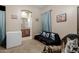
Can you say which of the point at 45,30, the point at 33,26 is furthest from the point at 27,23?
the point at 45,30

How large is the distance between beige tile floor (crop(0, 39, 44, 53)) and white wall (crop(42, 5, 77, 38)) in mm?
379

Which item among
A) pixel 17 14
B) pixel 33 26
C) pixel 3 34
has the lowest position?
pixel 3 34

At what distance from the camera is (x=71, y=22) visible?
1.80m

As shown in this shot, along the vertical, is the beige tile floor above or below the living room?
below

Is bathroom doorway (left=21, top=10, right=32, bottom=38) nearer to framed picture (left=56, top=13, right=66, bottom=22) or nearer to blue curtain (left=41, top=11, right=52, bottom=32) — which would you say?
blue curtain (left=41, top=11, right=52, bottom=32)

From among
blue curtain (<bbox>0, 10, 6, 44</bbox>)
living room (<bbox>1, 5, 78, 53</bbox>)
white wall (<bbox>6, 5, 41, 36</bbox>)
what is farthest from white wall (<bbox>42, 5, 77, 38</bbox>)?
blue curtain (<bbox>0, 10, 6, 44</bbox>)

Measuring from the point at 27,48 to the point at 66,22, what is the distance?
2.57 ft

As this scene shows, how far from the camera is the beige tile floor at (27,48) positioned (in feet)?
5.98

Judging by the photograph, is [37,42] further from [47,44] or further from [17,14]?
[17,14]

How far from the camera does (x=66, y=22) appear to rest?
1.84 m

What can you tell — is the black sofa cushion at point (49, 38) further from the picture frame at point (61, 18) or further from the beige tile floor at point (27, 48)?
the picture frame at point (61, 18)

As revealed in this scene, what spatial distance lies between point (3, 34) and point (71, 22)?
1134mm

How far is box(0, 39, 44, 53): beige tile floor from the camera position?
1824mm

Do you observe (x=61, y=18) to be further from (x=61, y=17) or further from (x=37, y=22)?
(x=37, y=22)
